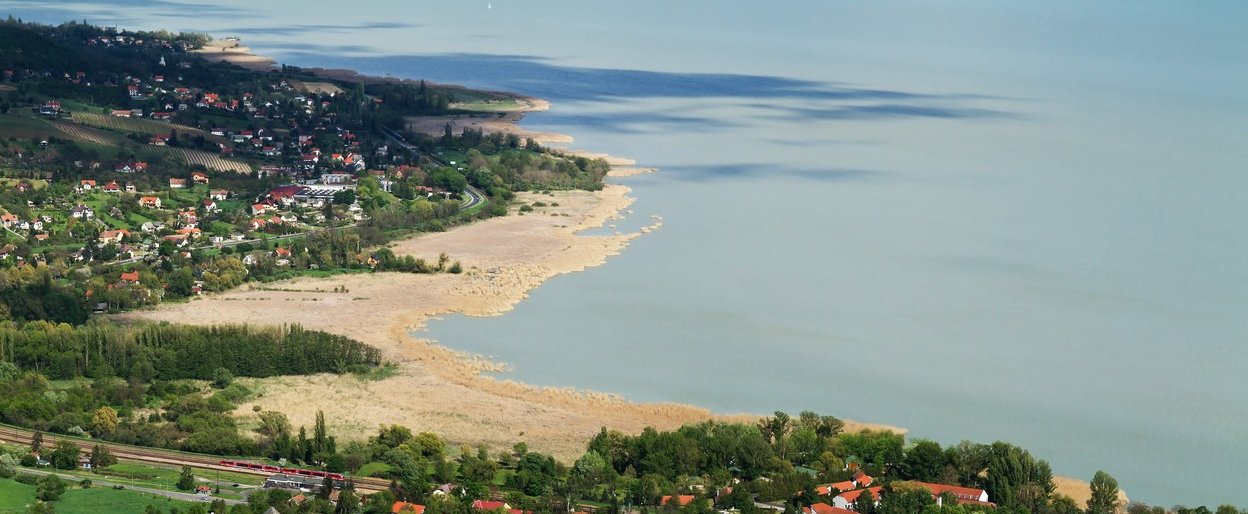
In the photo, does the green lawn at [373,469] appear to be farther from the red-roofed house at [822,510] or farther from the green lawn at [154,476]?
the red-roofed house at [822,510]

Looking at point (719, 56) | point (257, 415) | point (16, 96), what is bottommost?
point (257, 415)

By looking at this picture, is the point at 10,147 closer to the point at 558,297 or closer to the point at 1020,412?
the point at 558,297

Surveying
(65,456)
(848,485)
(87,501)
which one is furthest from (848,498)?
(65,456)

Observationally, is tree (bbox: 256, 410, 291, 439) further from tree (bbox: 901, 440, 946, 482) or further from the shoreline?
tree (bbox: 901, 440, 946, 482)

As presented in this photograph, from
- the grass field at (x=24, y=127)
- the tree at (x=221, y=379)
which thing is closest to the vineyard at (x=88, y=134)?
the grass field at (x=24, y=127)

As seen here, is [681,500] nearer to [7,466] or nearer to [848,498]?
[848,498]

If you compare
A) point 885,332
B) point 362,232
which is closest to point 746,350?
point 885,332
